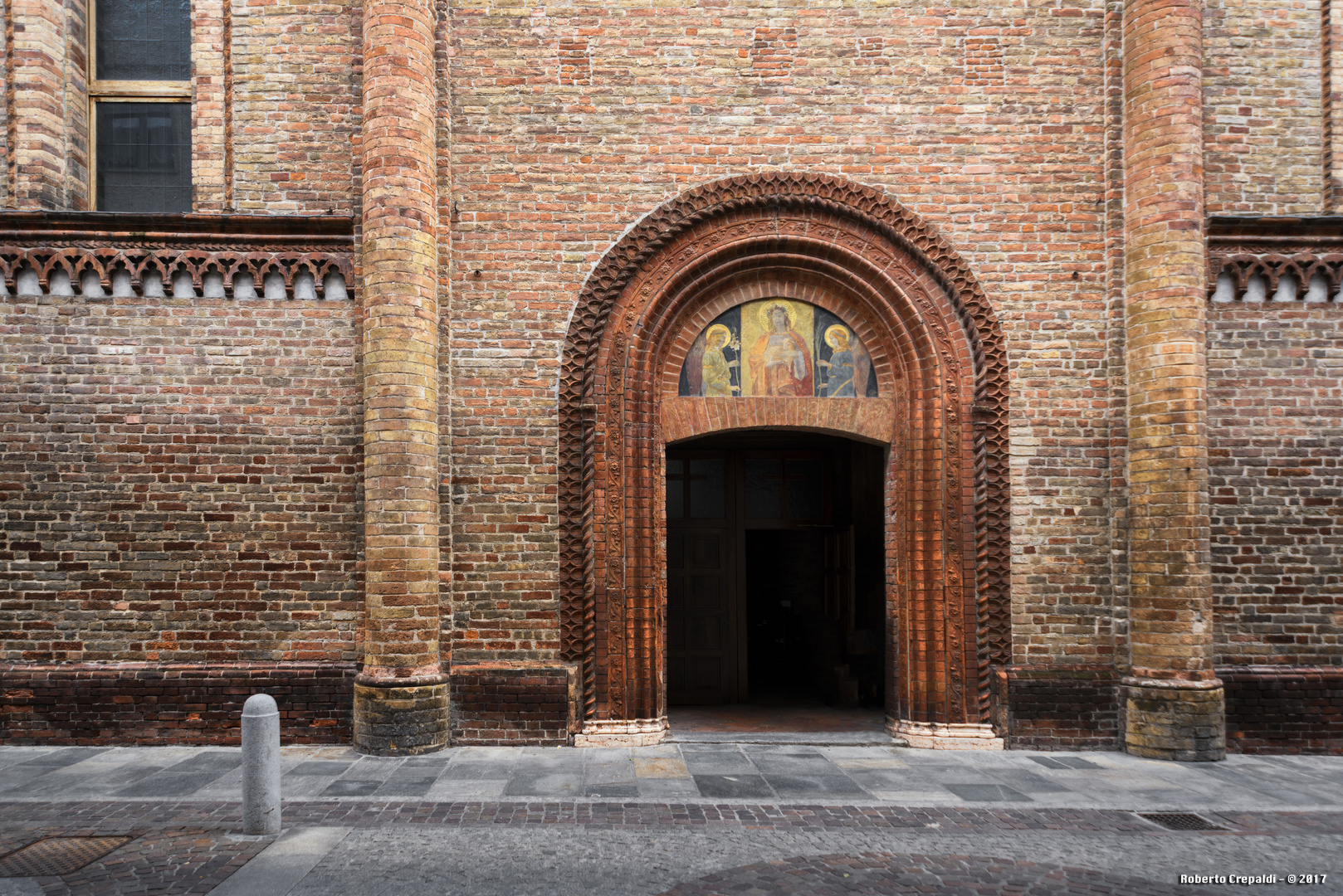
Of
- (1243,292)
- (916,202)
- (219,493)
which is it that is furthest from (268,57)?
(1243,292)

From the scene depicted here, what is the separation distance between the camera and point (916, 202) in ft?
24.4

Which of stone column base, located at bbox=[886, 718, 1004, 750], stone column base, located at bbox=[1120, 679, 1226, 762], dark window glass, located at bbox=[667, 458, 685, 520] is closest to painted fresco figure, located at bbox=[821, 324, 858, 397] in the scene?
dark window glass, located at bbox=[667, 458, 685, 520]

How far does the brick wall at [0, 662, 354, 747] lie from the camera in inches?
274

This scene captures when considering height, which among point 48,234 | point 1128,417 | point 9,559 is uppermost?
point 48,234

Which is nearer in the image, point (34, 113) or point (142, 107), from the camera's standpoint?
point (34, 113)

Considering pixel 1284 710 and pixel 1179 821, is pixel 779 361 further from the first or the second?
pixel 1284 710

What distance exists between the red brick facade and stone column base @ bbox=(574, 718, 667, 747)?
102mm

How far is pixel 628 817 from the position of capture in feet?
17.5

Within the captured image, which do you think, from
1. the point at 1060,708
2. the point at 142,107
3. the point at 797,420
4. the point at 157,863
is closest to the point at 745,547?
the point at 797,420

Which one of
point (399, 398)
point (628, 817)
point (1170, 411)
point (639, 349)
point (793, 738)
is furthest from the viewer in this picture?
point (793, 738)

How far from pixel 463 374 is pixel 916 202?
464cm

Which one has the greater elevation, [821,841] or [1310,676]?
[1310,676]

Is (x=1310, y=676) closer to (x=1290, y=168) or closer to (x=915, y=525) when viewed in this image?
(x=915, y=525)

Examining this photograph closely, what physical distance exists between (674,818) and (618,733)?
184cm
